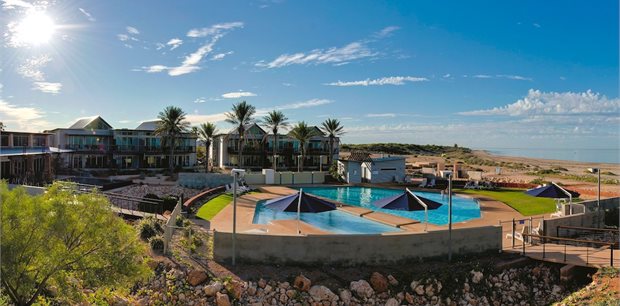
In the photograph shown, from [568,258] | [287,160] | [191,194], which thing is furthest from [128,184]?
[568,258]

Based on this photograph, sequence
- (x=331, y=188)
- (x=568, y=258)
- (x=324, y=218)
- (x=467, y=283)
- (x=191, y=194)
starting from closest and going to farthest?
(x=467, y=283), (x=568, y=258), (x=324, y=218), (x=191, y=194), (x=331, y=188)

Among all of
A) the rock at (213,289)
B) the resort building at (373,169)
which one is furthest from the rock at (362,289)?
the resort building at (373,169)

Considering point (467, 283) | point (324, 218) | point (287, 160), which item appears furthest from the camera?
point (287, 160)

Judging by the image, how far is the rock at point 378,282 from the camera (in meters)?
13.6

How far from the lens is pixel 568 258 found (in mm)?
15570

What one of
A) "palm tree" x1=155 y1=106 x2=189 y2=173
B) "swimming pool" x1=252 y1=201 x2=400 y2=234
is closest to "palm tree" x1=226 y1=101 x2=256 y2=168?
"palm tree" x1=155 y1=106 x2=189 y2=173

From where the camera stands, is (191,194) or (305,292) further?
(191,194)

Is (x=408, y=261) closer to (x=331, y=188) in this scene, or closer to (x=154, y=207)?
(x=154, y=207)

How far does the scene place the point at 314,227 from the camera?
21453 mm

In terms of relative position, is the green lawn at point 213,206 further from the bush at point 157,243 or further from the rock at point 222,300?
the rock at point 222,300

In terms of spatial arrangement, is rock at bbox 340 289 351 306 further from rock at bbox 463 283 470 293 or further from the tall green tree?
the tall green tree

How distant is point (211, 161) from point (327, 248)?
4908 centimetres

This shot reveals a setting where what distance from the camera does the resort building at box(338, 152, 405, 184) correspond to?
42.5 metres

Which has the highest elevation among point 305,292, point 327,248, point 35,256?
point 35,256
